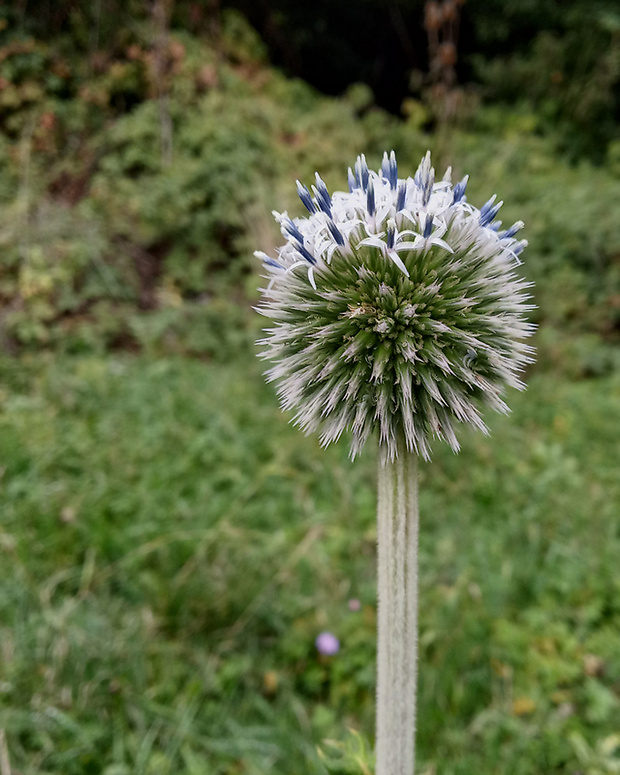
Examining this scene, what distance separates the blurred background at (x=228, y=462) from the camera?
214 cm

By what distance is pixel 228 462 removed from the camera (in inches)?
137

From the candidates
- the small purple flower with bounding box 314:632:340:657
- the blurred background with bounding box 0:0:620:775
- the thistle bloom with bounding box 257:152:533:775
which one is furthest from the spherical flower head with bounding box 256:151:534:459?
the small purple flower with bounding box 314:632:340:657

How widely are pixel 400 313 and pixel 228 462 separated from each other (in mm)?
2633

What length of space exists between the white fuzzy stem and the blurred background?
0.40ft

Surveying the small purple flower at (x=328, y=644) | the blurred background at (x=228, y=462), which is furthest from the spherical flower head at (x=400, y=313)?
the small purple flower at (x=328, y=644)

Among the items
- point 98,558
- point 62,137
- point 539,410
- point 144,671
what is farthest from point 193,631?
point 62,137

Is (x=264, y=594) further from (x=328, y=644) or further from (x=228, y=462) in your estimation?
(x=228, y=462)

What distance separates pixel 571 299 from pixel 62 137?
6020 millimetres

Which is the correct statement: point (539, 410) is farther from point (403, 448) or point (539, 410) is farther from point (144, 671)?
point (403, 448)

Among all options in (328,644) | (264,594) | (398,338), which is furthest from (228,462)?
(398,338)

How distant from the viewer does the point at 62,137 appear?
645 cm

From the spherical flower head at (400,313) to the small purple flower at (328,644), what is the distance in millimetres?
1499

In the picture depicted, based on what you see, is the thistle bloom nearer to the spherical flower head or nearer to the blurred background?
the spherical flower head

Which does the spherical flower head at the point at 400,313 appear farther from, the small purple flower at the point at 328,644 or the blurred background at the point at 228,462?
A: the small purple flower at the point at 328,644
